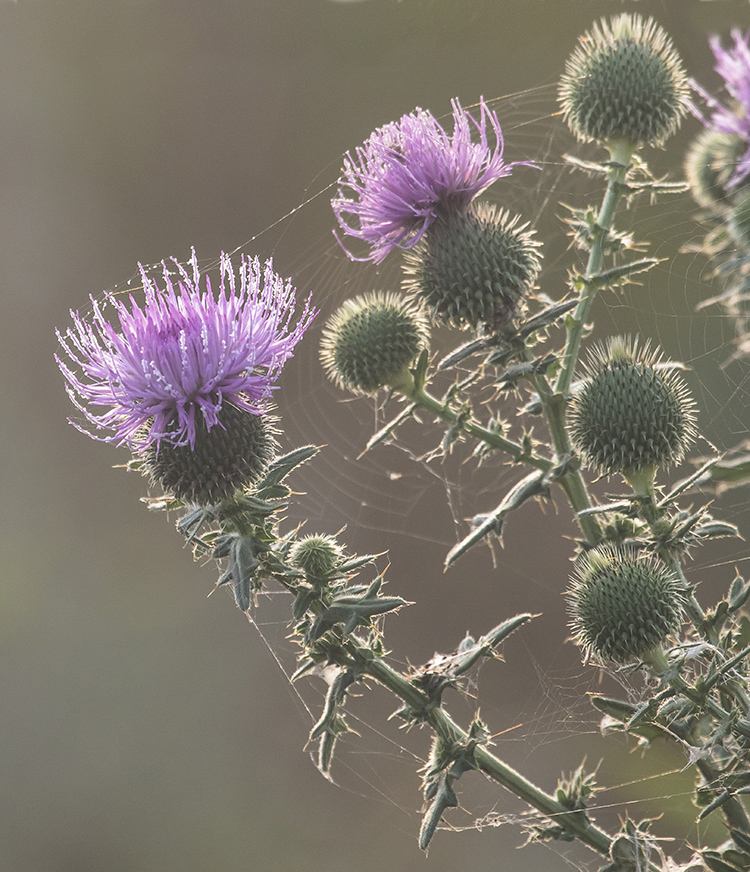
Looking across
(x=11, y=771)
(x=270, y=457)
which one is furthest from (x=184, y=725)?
(x=270, y=457)

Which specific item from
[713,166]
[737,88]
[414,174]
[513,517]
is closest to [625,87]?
[414,174]

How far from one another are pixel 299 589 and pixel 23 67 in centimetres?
570

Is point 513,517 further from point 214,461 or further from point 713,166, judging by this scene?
point 713,166

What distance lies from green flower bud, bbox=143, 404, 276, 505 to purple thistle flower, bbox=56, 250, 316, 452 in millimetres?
31

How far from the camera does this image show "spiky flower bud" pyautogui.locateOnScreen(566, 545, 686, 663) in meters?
1.39

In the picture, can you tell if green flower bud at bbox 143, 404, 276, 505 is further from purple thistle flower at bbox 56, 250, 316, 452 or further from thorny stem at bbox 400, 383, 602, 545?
thorny stem at bbox 400, 383, 602, 545

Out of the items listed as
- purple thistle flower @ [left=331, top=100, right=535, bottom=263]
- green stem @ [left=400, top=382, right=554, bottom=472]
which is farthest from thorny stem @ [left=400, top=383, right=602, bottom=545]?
purple thistle flower @ [left=331, top=100, right=535, bottom=263]

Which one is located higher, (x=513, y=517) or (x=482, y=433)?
(x=513, y=517)

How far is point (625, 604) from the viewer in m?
1.38

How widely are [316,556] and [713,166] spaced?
90 cm

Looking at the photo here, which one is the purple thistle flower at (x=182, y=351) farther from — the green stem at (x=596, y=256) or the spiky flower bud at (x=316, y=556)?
the green stem at (x=596, y=256)

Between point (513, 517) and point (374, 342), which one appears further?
point (513, 517)

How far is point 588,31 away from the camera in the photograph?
2043 mm

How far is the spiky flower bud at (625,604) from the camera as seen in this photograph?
1.39 m
